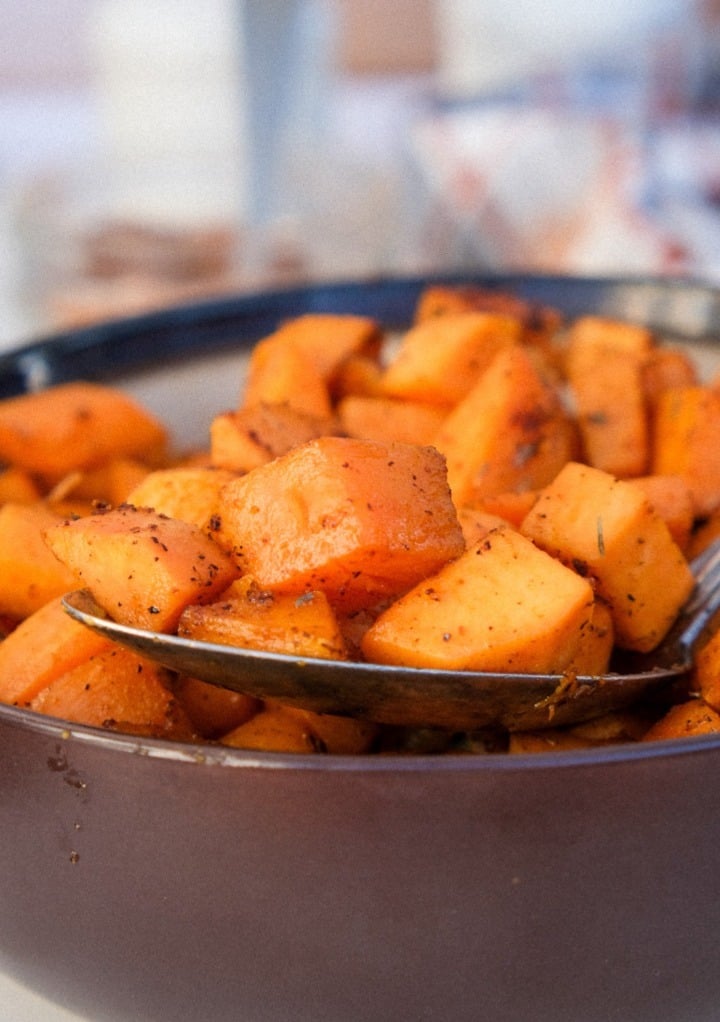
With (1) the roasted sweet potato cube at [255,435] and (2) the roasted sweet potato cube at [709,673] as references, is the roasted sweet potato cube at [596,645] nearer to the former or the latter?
(2) the roasted sweet potato cube at [709,673]

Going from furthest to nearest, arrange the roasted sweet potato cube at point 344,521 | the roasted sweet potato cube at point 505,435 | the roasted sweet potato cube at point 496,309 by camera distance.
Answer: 1. the roasted sweet potato cube at point 496,309
2. the roasted sweet potato cube at point 505,435
3. the roasted sweet potato cube at point 344,521

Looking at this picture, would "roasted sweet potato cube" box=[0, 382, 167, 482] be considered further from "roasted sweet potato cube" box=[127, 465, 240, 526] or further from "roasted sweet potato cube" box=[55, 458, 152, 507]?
"roasted sweet potato cube" box=[127, 465, 240, 526]

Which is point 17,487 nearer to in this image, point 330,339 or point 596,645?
point 330,339

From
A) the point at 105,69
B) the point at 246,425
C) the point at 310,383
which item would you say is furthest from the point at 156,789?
the point at 105,69

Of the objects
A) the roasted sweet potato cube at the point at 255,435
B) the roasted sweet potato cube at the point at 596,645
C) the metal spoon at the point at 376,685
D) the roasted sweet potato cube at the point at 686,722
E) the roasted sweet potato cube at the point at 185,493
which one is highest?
the roasted sweet potato cube at the point at 255,435

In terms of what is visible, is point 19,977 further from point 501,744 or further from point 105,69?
point 105,69

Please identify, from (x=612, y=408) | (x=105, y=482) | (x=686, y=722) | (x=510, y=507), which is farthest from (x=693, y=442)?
(x=105, y=482)

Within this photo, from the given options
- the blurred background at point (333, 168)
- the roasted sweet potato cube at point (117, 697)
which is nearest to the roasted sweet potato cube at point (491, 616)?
the roasted sweet potato cube at point (117, 697)

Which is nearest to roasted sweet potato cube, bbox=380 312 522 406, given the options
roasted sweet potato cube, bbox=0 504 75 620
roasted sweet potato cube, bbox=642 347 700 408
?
roasted sweet potato cube, bbox=642 347 700 408
